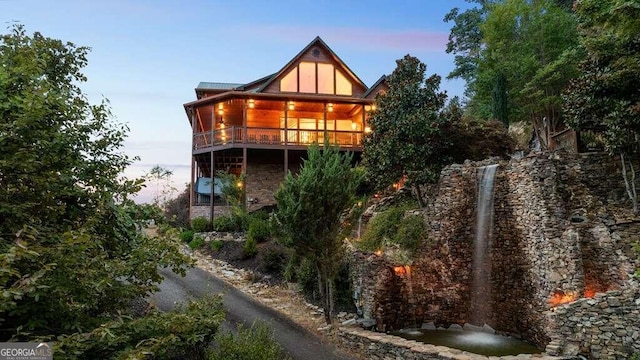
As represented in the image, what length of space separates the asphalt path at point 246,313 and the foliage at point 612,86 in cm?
901

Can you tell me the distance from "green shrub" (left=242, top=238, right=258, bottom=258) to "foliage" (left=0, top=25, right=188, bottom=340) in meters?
9.83

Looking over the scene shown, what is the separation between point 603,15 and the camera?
8.99 metres

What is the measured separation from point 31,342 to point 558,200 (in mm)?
11763

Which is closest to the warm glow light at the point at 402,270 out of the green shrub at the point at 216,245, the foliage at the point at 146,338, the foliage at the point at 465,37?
the foliage at the point at 146,338

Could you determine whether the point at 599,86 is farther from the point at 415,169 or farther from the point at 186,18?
the point at 186,18

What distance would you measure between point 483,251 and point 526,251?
4.84ft

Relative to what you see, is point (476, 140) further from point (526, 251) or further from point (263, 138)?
point (263, 138)

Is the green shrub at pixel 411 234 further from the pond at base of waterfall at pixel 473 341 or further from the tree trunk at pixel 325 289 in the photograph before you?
the tree trunk at pixel 325 289

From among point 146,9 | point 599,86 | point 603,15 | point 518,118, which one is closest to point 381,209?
point 599,86

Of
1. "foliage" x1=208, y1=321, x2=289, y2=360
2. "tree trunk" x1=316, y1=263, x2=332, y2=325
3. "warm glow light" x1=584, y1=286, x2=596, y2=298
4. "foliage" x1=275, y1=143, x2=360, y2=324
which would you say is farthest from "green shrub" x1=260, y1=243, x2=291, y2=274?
"warm glow light" x1=584, y1=286, x2=596, y2=298

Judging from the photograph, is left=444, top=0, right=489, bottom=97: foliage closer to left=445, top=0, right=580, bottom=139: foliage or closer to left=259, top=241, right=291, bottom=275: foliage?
left=445, top=0, right=580, bottom=139: foliage

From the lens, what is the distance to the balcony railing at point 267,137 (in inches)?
842

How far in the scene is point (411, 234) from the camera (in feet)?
42.5

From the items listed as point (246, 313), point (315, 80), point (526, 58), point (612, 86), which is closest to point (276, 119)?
point (315, 80)
